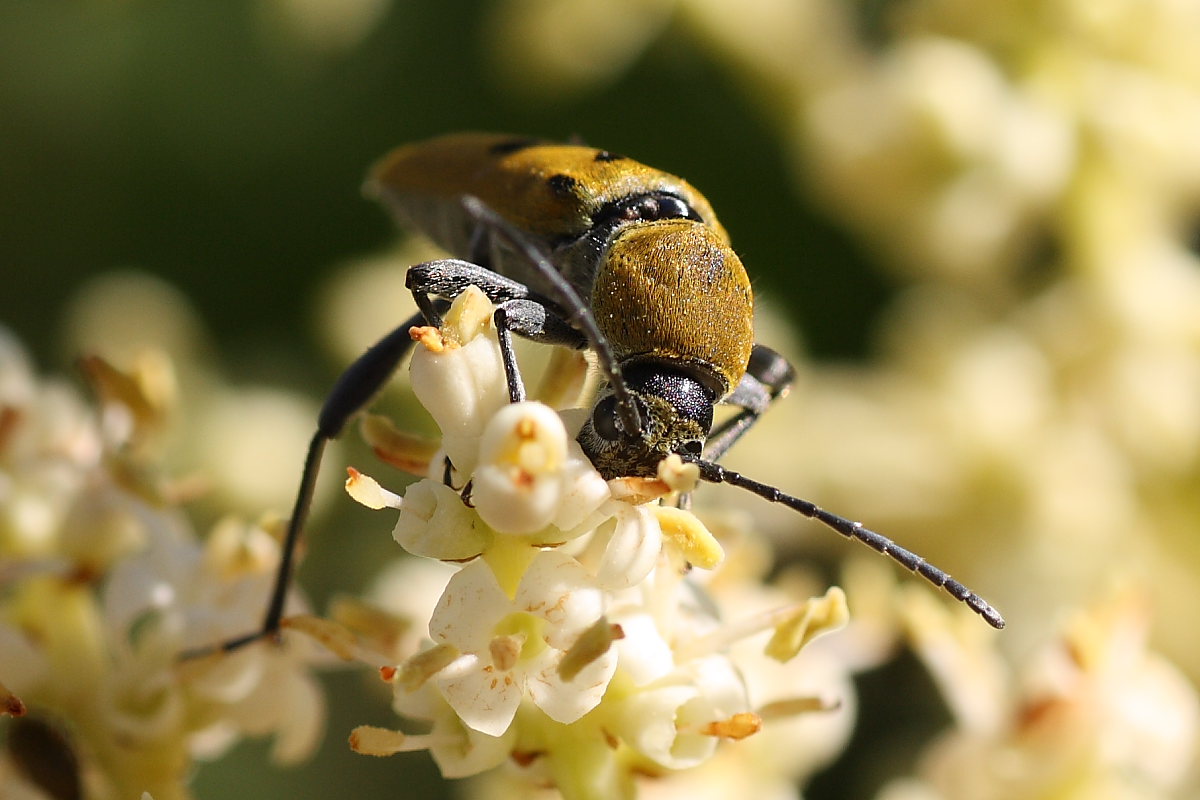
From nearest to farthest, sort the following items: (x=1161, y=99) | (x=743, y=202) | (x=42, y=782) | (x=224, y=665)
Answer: (x=42, y=782), (x=224, y=665), (x=1161, y=99), (x=743, y=202)

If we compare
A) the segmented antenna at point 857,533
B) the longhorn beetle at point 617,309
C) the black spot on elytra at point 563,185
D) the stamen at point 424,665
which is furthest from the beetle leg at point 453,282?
the stamen at point 424,665

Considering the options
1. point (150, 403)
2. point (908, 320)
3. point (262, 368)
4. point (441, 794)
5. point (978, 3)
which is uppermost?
point (978, 3)

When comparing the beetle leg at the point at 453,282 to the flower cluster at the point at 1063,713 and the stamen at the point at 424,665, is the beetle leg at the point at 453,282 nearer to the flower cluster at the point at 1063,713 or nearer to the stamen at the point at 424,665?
the stamen at the point at 424,665

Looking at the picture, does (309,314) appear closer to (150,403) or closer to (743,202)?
(743,202)

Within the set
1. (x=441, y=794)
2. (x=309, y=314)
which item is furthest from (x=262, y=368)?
(x=441, y=794)

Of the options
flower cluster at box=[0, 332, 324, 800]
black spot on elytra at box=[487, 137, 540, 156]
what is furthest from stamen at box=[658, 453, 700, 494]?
black spot on elytra at box=[487, 137, 540, 156]

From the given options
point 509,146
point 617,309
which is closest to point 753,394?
point 617,309
